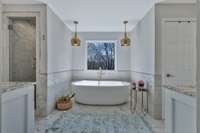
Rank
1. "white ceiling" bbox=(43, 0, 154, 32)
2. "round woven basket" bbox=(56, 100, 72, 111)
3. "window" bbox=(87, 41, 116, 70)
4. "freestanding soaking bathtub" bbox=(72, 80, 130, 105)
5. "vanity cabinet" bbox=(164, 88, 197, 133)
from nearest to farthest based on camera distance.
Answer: "vanity cabinet" bbox=(164, 88, 197, 133) → "white ceiling" bbox=(43, 0, 154, 32) → "round woven basket" bbox=(56, 100, 72, 111) → "freestanding soaking bathtub" bbox=(72, 80, 130, 105) → "window" bbox=(87, 41, 116, 70)

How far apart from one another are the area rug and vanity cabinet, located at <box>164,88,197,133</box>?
5.43ft

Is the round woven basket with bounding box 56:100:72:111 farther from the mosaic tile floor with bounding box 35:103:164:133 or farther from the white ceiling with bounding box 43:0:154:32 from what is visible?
the white ceiling with bounding box 43:0:154:32

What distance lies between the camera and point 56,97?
5.01 meters

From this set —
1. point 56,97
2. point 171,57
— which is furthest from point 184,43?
point 56,97

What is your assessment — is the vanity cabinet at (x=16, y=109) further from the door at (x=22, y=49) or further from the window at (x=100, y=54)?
the window at (x=100, y=54)

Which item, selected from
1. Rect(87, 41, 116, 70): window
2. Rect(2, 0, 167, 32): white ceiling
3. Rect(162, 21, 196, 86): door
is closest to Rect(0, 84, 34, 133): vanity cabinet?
Rect(2, 0, 167, 32): white ceiling

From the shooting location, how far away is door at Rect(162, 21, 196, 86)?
12.9ft

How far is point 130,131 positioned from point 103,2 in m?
2.53

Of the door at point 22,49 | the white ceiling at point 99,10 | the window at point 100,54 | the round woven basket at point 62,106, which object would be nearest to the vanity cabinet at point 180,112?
the white ceiling at point 99,10

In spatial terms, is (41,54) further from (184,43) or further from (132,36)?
(132,36)

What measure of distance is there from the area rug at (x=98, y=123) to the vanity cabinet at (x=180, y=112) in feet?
5.43

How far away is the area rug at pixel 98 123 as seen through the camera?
10.6ft

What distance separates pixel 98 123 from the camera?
12.0 ft

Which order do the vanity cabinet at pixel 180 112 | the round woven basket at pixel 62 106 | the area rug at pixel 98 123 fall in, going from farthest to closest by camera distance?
the round woven basket at pixel 62 106 < the area rug at pixel 98 123 < the vanity cabinet at pixel 180 112
